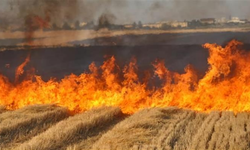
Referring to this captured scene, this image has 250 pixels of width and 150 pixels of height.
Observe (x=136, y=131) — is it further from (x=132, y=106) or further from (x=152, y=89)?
(x=152, y=89)

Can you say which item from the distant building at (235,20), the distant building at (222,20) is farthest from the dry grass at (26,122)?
the distant building at (235,20)

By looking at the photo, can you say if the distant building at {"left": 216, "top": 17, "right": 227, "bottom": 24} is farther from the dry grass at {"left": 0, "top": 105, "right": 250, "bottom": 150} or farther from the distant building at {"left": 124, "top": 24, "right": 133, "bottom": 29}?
the dry grass at {"left": 0, "top": 105, "right": 250, "bottom": 150}

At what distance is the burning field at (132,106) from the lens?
8852mm

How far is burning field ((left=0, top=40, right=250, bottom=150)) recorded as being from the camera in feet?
29.0

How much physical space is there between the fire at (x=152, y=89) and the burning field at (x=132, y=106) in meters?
0.03

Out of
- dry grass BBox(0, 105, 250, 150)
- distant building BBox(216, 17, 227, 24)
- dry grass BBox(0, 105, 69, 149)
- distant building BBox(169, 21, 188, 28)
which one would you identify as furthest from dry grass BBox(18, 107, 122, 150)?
distant building BBox(216, 17, 227, 24)

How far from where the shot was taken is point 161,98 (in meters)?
13.3

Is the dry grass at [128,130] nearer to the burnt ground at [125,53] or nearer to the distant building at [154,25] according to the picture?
the burnt ground at [125,53]

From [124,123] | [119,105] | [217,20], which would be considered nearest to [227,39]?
Result: [217,20]

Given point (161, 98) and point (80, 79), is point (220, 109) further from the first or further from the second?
point (80, 79)

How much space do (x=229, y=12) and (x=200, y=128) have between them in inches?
218

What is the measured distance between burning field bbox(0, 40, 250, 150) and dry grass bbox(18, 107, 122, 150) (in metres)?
0.02

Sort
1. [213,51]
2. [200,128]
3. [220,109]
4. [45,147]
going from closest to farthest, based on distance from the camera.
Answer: [45,147] < [200,128] < [220,109] < [213,51]

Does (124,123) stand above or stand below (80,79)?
below
